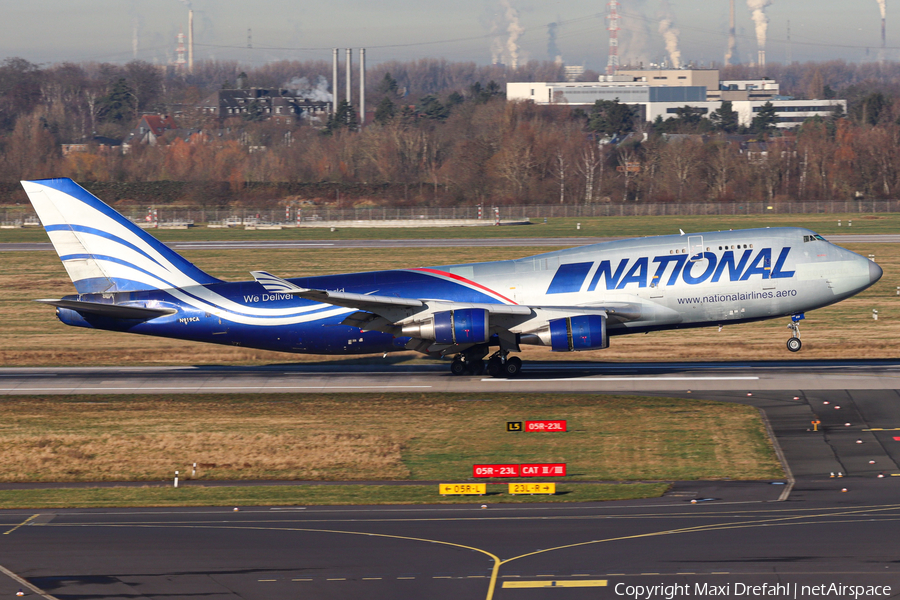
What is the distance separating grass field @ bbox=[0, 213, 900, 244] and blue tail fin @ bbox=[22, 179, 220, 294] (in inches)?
2572

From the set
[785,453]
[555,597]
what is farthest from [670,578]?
[785,453]

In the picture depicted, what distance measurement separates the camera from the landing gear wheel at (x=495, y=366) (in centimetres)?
4262

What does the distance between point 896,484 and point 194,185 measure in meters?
162

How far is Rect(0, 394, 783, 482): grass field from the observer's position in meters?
30.0

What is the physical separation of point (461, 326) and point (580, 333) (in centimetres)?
490

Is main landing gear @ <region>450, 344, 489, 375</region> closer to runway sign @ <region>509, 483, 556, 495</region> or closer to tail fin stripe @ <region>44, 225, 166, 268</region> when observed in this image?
tail fin stripe @ <region>44, 225, 166, 268</region>

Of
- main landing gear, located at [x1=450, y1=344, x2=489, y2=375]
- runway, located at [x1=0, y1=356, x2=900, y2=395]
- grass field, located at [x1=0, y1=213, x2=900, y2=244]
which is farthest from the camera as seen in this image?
grass field, located at [x1=0, y1=213, x2=900, y2=244]

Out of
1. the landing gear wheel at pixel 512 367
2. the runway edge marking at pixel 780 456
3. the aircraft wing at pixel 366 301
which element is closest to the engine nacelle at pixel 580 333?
the aircraft wing at pixel 366 301

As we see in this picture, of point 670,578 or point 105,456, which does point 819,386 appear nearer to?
point 670,578

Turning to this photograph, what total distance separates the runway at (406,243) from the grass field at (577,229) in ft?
17.6

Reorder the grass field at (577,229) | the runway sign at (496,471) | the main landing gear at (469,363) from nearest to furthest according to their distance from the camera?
the runway sign at (496,471)
the main landing gear at (469,363)
the grass field at (577,229)

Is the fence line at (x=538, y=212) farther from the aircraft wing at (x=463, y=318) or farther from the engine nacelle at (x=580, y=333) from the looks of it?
the engine nacelle at (x=580, y=333)

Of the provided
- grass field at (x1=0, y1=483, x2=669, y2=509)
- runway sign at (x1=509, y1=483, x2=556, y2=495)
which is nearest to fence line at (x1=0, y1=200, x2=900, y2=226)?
grass field at (x1=0, y1=483, x2=669, y2=509)

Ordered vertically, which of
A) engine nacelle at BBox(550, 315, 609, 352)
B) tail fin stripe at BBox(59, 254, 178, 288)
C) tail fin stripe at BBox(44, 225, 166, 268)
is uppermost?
tail fin stripe at BBox(44, 225, 166, 268)
